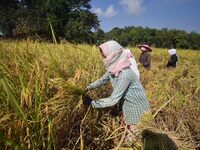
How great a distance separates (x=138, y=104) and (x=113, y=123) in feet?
0.98

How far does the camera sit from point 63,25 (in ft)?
103

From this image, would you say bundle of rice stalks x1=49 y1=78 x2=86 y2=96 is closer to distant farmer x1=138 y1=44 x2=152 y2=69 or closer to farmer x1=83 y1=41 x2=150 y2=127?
farmer x1=83 y1=41 x2=150 y2=127

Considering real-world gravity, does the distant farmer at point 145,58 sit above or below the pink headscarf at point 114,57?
below

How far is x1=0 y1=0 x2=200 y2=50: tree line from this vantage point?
5063 mm

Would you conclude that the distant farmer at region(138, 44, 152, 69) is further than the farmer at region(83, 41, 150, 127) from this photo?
Yes

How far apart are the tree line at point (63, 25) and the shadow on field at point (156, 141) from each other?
134cm

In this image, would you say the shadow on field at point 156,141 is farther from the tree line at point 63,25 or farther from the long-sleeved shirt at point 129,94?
the tree line at point 63,25

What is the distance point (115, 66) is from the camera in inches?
127

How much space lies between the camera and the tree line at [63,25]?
5.06 meters

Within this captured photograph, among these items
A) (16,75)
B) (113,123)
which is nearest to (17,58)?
(16,75)

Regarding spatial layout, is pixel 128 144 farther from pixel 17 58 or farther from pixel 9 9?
pixel 9 9

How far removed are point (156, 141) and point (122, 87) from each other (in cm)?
65

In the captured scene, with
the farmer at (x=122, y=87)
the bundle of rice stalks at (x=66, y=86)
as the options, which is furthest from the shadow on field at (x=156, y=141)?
the bundle of rice stalks at (x=66, y=86)

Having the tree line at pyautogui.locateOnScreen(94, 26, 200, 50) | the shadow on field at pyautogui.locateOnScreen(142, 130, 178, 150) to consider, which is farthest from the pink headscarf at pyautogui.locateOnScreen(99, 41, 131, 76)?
the tree line at pyautogui.locateOnScreen(94, 26, 200, 50)
